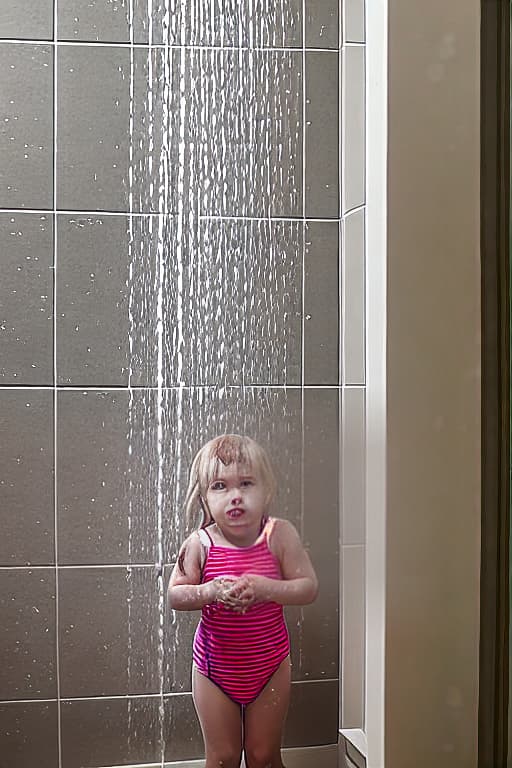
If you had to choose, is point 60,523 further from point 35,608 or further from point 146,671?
point 146,671

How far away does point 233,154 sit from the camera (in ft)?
3.07

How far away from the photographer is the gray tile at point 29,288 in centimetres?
100

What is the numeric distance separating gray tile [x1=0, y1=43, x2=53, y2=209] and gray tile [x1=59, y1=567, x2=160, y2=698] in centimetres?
46

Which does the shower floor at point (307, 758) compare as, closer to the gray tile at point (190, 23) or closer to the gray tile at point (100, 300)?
the gray tile at point (100, 300)

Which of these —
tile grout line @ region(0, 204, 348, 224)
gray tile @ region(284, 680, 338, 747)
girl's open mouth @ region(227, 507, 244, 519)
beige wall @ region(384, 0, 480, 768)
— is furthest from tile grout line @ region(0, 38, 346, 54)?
gray tile @ region(284, 680, 338, 747)

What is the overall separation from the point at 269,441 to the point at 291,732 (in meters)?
0.37

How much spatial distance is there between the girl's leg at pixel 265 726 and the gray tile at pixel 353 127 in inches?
21.8

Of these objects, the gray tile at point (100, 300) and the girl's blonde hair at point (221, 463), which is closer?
the girl's blonde hair at point (221, 463)

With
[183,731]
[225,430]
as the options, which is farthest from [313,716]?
[225,430]

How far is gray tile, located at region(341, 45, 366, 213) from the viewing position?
0.96m

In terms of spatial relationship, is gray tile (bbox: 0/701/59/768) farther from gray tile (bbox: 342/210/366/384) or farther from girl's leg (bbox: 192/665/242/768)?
gray tile (bbox: 342/210/366/384)

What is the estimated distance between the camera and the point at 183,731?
100 cm

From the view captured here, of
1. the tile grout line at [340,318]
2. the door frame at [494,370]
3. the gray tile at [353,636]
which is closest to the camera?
the door frame at [494,370]

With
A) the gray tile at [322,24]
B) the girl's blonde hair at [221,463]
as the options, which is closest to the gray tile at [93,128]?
the gray tile at [322,24]
